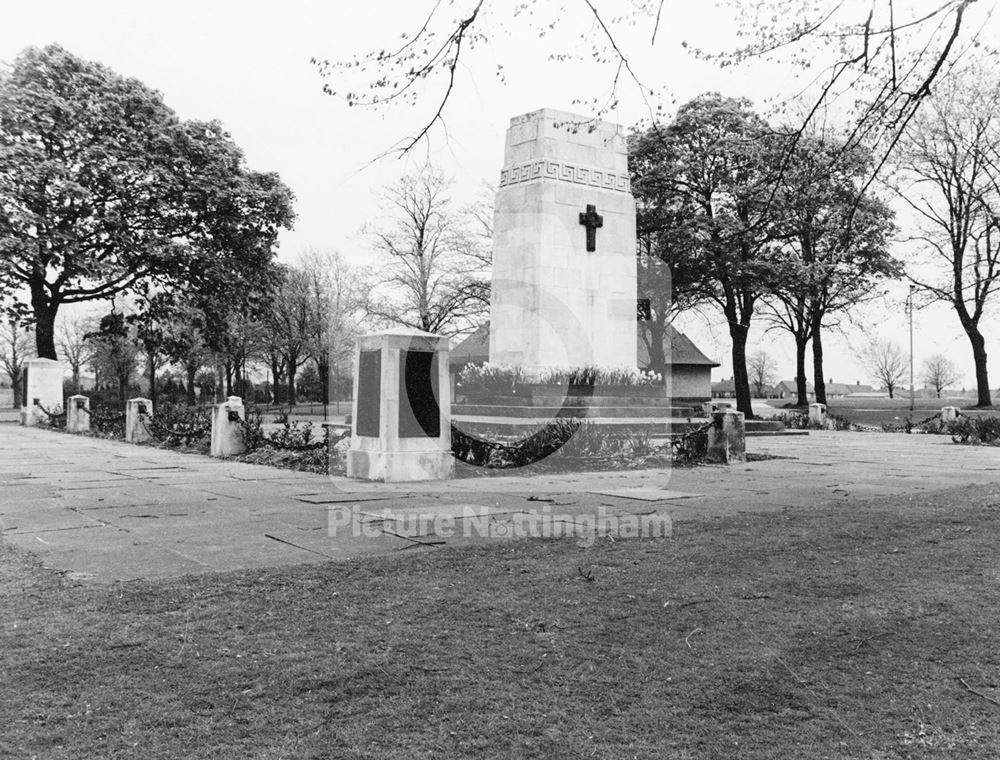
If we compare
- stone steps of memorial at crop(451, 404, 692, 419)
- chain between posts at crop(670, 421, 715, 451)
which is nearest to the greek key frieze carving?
stone steps of memorial at crop(451, 404, 692, 419)

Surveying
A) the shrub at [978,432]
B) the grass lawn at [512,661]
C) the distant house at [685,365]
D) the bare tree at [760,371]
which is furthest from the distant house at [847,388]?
the grass lawn at [512,661]

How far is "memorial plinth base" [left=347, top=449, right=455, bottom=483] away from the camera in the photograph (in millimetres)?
11469

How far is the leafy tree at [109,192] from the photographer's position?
2898 centimetres

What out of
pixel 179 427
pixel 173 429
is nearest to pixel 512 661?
pixel 179 427

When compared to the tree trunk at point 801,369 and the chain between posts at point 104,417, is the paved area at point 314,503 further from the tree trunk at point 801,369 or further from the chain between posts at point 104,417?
the tree trunk at point 801,369

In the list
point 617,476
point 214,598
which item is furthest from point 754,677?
point 617,476

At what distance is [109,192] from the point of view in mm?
30828

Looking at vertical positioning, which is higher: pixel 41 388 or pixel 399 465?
pixel 41 388

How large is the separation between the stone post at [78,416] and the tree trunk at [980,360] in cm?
3784

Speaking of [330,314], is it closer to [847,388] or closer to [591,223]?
[591,223]

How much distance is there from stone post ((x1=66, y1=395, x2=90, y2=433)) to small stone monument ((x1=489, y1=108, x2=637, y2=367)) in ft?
52.6

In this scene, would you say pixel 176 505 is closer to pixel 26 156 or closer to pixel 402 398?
pixel 402 398

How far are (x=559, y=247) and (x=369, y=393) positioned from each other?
24.7ft

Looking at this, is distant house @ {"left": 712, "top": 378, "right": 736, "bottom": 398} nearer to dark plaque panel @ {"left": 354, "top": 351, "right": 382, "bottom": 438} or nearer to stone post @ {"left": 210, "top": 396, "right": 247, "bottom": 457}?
stone post @ {"left": 210, "top": 396, "right": 247, "bottom": 457}
